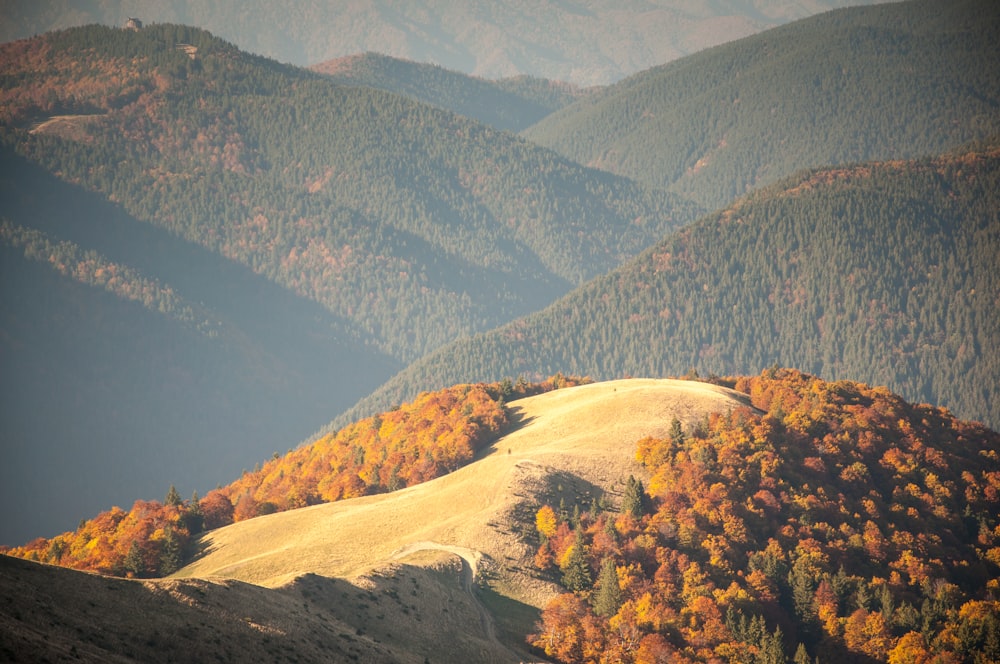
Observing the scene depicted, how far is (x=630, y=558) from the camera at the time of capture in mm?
157875

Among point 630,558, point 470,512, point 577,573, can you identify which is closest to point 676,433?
point 630,558

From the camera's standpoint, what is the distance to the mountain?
113375 millimetres

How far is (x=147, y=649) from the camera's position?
86250 mm

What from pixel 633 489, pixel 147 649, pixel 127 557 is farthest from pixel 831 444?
pixel 147 649

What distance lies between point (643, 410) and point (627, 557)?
41.8m

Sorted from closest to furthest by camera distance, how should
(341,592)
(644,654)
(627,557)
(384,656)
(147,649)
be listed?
(147,649) < (384,656) < (341,592) < (644,654) < (627,557)

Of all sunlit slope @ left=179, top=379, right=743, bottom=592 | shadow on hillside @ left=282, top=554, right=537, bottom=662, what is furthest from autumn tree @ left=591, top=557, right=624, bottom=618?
shadow on hillside @ left=282, top=554, right=537, bottom=662

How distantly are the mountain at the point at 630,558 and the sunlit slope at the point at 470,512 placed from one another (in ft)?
1.44

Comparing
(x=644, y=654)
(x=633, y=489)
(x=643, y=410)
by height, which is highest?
(x=643, y=410)

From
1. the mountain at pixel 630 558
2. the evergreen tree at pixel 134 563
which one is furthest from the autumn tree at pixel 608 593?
the evergreen tree at pixel 134 563

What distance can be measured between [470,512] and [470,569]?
17336mm

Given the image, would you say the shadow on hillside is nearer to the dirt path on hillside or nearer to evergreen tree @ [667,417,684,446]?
the dirt path on hillside

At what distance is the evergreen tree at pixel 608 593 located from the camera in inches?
5699

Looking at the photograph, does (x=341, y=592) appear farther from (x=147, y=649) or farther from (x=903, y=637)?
(x=903, y=637)
